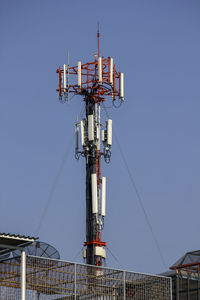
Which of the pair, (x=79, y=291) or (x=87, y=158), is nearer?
(x=79, y=291)

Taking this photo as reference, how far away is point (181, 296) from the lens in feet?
160

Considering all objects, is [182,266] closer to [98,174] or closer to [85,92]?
[98,174]

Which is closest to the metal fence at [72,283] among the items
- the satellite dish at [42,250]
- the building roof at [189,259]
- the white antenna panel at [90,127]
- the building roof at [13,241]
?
the building roof at [13,241]

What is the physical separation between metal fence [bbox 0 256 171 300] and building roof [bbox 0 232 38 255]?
6.01 feet

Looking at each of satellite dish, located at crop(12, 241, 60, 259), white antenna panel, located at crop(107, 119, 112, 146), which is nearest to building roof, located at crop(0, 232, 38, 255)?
satellite dish, located at crop(12, 241, 60, 259)

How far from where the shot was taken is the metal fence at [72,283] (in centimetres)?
3634

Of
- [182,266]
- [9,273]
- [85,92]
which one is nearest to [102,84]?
[85,92]

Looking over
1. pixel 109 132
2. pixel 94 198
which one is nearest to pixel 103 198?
pixel 94 198

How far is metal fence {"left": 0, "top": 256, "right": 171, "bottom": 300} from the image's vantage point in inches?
1431

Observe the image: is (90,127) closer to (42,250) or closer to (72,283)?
(42,250)

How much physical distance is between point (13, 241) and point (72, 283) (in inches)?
240

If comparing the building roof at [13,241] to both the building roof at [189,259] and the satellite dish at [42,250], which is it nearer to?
the satellite dish at [42,250]

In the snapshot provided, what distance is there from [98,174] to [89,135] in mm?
3351

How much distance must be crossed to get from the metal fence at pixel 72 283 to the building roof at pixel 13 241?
1830mm
